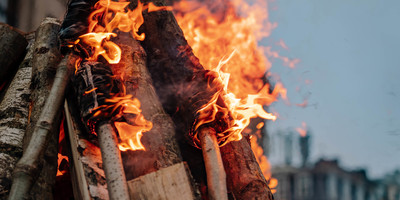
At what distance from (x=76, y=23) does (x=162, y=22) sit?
1.19 metres

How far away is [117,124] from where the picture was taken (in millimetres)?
3543

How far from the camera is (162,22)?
4945 millimetres

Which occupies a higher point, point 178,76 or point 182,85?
point 178,76

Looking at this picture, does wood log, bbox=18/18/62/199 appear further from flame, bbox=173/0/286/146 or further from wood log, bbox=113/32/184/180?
flame, bbox=173/0/286/146

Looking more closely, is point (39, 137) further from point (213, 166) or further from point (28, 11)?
point (28, 11)

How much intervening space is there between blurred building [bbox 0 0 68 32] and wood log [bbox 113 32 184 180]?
4.50 m

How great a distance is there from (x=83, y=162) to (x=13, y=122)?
44.7 inches

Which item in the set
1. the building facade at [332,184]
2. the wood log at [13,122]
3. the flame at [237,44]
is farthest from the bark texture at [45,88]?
the building facade at [332,184]

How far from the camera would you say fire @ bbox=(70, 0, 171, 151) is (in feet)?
11.5

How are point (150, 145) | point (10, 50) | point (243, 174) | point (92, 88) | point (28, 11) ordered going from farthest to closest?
point (28, 11) → point (10, 50) → point (243, 174) → point (150, 145) → point (92, 88)

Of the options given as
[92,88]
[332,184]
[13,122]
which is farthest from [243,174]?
[332,184]

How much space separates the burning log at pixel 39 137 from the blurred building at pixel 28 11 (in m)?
4.82

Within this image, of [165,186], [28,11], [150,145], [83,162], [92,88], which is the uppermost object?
[28,11]

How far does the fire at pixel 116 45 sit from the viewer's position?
350 centimetres
